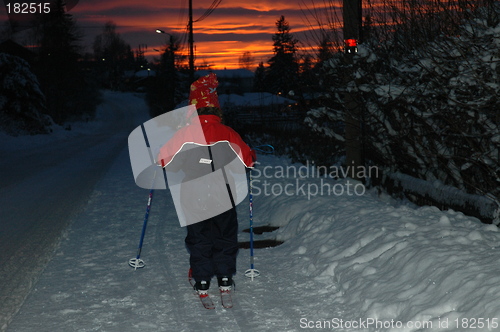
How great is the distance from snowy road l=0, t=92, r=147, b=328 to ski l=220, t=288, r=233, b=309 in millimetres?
1988

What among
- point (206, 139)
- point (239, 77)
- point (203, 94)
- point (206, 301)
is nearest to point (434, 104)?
point (203, 94)

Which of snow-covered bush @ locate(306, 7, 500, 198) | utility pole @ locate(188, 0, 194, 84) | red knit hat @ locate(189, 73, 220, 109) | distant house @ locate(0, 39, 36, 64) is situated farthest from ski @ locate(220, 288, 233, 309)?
distant house @ locate(0, 39, 36, 64)

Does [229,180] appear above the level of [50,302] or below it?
A: above

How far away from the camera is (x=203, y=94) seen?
5633 mm

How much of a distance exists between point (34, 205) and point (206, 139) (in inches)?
261

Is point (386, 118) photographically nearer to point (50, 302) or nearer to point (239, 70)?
point (50, 302)

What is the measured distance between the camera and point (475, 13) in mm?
6719

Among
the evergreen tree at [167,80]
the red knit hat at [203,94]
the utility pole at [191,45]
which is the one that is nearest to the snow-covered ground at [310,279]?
the red knit hat at [203,94]

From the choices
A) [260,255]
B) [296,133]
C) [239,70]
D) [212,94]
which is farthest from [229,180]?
[239,70]

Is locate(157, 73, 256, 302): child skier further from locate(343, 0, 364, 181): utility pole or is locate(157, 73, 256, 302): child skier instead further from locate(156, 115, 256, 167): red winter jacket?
locate(343, 0, 364, 181): utility pole

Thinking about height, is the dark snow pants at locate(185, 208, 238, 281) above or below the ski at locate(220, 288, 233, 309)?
above

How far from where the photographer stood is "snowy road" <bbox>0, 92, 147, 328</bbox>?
627 centimetres

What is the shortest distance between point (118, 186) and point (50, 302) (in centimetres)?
788

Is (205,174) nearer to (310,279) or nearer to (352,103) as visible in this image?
(310,279)
